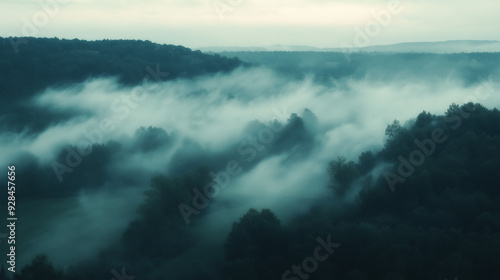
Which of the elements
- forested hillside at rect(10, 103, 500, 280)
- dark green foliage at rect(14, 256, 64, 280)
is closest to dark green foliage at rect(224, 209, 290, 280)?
forested hillside at rect(10, 103, 500, 280)

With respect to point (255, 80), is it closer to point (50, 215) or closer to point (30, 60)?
point (30, 60)

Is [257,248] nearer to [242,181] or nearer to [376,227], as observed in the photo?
[376,227]

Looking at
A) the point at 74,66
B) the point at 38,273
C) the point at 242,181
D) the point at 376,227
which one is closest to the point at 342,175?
the point at 242,181

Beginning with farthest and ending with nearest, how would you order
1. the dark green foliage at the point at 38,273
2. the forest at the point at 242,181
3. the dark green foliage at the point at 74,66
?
1. the dark green foliage at the point at 74,66
2. the forest at the point at 242,181
3. the dark green foliage at the point at 38,273

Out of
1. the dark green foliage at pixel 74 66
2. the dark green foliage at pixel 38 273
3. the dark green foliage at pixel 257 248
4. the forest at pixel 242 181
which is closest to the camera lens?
the dark green foliage at pixel 38 273

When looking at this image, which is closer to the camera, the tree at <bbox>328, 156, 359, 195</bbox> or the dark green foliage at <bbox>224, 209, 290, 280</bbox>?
the dark green foliage at <bbox>224, 209, 290, 280</bbox>

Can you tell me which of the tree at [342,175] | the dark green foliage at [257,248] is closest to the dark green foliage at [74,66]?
the tree at [342,175]

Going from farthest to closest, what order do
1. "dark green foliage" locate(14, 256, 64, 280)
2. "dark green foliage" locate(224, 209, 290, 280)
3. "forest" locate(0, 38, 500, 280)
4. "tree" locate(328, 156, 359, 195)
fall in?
"tree" locate(328, 156, 359, 195), "forest" locate(0, 38, 500, 280), "dark green foliage" locate(224, 209, 290, 280), "dark green foliage" locate(14, 256, 64, 280)

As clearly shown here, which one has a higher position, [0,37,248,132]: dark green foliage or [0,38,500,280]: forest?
[0,37,248,132]: dark green foliage

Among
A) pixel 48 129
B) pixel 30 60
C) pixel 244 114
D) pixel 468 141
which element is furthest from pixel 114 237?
pixel 30 60

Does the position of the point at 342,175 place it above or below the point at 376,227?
above

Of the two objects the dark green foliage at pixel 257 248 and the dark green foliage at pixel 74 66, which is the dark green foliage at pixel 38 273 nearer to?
the dark green foliage at pixel 257 248

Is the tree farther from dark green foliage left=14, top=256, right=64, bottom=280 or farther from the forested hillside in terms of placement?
dark green foliage left=14, top=256, right=64, bottom=280
